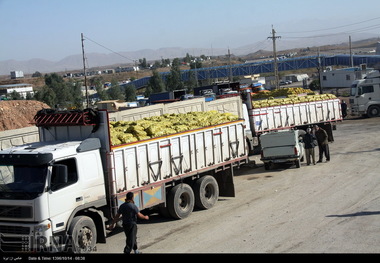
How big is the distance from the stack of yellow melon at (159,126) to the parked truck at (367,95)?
25966 mm

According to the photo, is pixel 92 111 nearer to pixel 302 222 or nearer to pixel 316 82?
pixel 302 222

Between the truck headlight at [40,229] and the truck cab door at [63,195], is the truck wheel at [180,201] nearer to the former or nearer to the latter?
the truck cab door at [63,195]

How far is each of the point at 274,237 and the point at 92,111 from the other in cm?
516

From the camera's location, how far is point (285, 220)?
1224cm

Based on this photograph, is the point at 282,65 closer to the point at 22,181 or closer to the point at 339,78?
the point at 339,78

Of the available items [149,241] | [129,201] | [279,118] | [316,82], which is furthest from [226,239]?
[316,82]

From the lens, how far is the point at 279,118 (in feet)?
83.9

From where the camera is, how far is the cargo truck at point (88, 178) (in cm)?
936

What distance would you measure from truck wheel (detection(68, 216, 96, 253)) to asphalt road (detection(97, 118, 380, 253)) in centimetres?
78

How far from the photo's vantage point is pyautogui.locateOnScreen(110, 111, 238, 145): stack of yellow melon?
11812mm

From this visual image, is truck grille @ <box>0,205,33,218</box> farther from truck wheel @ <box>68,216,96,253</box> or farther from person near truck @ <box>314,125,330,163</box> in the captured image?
person near truck @ <box>314,125,330,163</box>

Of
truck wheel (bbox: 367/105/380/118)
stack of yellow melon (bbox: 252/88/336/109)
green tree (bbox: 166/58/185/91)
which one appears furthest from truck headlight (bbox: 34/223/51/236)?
green tree (bbox: 166/58/185/91)

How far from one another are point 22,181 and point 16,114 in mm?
29636

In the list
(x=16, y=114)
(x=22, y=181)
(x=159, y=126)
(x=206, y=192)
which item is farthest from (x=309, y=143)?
(x=16, y=114)
